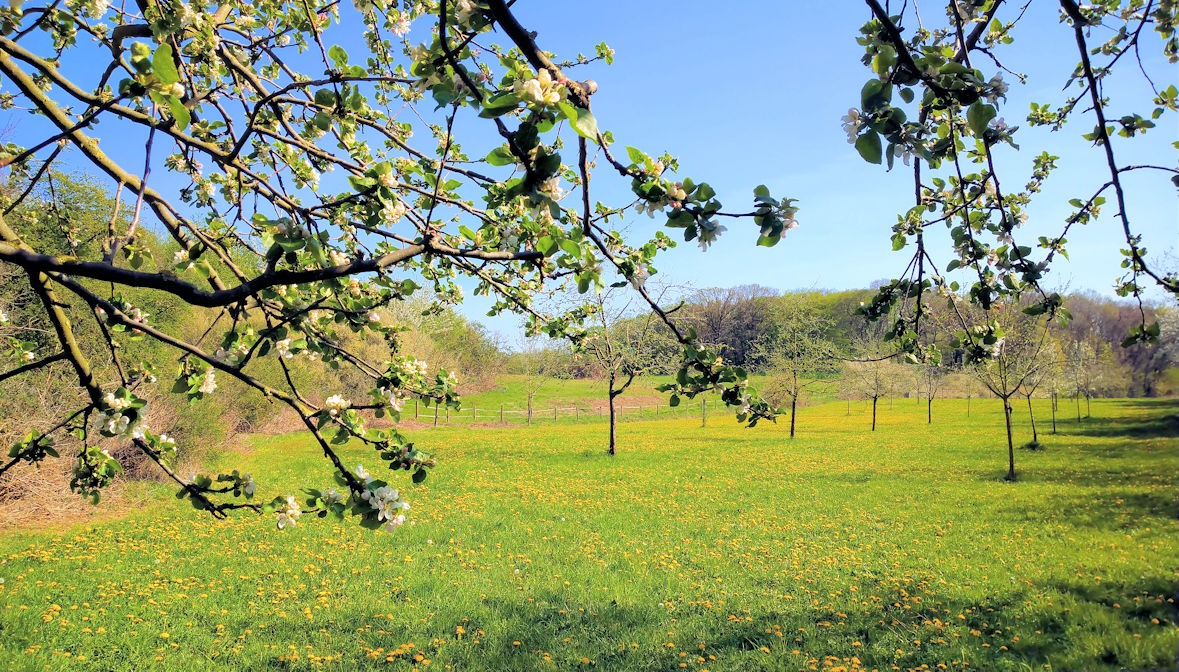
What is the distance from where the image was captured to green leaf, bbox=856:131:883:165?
1262 millimetres

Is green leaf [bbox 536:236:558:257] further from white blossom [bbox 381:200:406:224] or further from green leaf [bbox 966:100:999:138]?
white blossom [bbox 381:200:406:224]

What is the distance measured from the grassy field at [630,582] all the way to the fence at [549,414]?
2125 cm

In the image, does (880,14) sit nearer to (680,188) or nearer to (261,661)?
(680,188)

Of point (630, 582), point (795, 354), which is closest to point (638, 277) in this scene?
point (630, 582)

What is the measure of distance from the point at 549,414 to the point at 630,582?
31.9 meters

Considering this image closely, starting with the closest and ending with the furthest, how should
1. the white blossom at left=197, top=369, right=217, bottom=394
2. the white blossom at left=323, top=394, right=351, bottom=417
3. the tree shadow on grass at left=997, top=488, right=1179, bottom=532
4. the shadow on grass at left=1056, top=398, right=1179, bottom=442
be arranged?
1. the white blossom at left=323, top=394, right=351, bottom=417
2. the white blossom at left=197, top=369, right=217, bottom=394
3. the tree shadow on grass at left=997, top=488, right=1179, bottom=532
4. the shadow on grass at left=1056, top=398, right=1179, bottom=442

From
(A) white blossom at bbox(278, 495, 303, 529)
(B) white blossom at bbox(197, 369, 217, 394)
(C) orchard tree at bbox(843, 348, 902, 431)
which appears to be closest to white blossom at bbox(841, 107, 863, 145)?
(A) white blossom at bbox(278, 495, 303, 529)

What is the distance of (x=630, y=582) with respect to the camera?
659 cm

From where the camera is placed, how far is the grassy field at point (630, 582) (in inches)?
189

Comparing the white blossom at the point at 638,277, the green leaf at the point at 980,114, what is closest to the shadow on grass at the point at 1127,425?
the green leaf at the point at 980,114

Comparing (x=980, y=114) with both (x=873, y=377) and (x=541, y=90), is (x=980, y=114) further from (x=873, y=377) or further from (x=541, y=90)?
(x=873, y=377)

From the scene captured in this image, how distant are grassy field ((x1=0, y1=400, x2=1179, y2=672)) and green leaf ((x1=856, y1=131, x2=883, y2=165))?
4473 mm

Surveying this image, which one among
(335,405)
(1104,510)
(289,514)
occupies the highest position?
(335,405)

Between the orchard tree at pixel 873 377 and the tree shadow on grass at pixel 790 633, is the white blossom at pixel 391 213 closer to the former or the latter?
the tree shadow on grass at pixel 790 633
